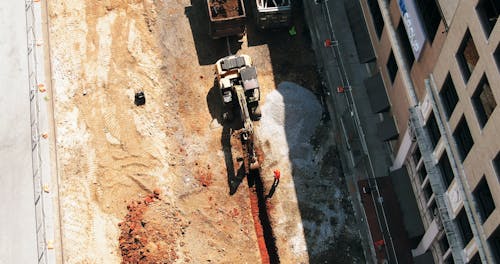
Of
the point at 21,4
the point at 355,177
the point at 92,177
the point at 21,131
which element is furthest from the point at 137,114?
the point at 355,177

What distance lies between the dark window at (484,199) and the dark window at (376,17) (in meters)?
12.2

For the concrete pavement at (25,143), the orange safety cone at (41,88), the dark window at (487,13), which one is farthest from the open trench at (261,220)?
the dark window at (487,13)

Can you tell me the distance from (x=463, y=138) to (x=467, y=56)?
3.70m

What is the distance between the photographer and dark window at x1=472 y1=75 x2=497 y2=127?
816 inches

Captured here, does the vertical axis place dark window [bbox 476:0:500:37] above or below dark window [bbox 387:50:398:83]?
below

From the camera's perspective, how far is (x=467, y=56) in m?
22.0

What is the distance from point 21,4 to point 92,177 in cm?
1332

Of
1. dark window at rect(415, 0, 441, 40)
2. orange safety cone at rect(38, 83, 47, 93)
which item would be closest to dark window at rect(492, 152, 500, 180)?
dark window at rect(415, 0, 441, 40)

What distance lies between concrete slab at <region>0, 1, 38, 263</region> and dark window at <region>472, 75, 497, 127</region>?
24.9 metres

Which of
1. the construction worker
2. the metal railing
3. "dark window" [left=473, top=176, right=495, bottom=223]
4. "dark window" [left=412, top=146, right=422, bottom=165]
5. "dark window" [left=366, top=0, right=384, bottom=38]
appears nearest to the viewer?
"dark window" [left=473, top=176, right=495, bottom=223]

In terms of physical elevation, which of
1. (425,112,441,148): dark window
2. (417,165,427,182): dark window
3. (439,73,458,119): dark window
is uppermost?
(439,73,458,119): dark window

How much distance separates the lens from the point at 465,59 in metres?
22.3

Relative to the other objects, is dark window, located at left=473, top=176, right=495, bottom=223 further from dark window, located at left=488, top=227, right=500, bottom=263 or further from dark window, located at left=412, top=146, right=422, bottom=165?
dark window, located at left=412, top=146, right=422, bottom=165

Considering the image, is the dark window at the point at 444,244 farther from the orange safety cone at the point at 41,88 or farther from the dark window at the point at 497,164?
the orange safety cone at the point at 41,88
